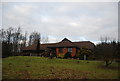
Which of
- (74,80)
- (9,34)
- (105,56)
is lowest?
(74,80)

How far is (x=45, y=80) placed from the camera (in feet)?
28.9

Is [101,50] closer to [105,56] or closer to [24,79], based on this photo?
[105,56]

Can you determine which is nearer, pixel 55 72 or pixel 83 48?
pixel 55 72

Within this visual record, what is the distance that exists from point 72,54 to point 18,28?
28976 millimetres

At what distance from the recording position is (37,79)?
892cm

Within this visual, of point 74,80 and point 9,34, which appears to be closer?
point 74,80

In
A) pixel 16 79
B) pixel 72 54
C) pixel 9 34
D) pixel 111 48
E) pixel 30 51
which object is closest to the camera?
pixel 16 79

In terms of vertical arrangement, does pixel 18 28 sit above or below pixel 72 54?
above

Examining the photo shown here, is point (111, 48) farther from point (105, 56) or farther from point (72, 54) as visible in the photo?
point (72, 54)

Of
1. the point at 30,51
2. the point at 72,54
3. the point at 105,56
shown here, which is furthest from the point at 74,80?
the point at 30,51

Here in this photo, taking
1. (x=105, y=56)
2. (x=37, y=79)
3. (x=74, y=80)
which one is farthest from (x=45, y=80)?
(x=105, y=56)

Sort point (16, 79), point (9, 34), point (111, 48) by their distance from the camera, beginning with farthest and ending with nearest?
point (9, 34), point (111, 48), point (16, 79)

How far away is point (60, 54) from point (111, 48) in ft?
58.6

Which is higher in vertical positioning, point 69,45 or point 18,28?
point 18,28
